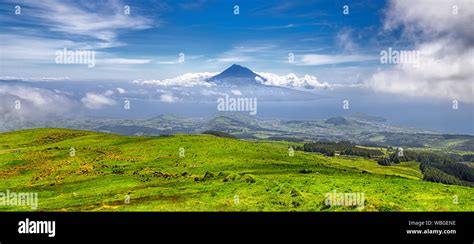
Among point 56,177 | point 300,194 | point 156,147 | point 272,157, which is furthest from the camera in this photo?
point 156,147

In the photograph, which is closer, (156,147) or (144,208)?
(144,208)
